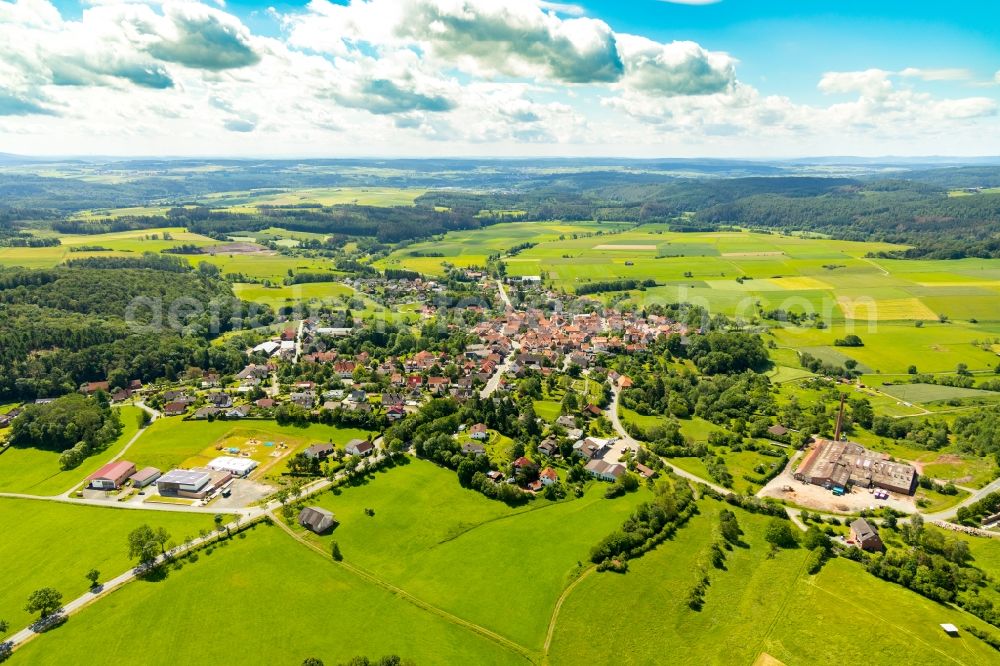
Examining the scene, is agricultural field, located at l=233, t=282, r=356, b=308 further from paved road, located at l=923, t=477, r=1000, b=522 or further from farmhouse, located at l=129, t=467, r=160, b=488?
paved road, located at l=923, t=477, r=1000, b=522

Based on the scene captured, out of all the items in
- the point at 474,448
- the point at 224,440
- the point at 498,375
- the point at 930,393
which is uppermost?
the point at 930,393

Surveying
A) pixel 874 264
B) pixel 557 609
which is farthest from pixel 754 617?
pixel 874 264

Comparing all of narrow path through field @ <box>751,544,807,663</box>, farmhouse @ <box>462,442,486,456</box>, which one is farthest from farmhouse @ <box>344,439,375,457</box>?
narrow path through field @ <box>751,544,807,663</box>

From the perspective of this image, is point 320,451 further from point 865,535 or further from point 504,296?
point 504,296

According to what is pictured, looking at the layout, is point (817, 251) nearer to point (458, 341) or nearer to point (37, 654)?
point (458, 341)

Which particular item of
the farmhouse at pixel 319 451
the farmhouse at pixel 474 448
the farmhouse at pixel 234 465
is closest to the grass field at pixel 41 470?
the farmhouse at pixel 234 465

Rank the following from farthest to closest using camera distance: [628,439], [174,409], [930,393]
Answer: [930,393]
[174,409]
[628,439]

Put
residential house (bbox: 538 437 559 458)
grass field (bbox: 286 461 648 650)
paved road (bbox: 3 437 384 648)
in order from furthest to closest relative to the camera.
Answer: residential house (bbox: 538 437 559 458) → grass field (bbox: 286 461 648 650) → paved road (bbox: 3 437 384 648)
